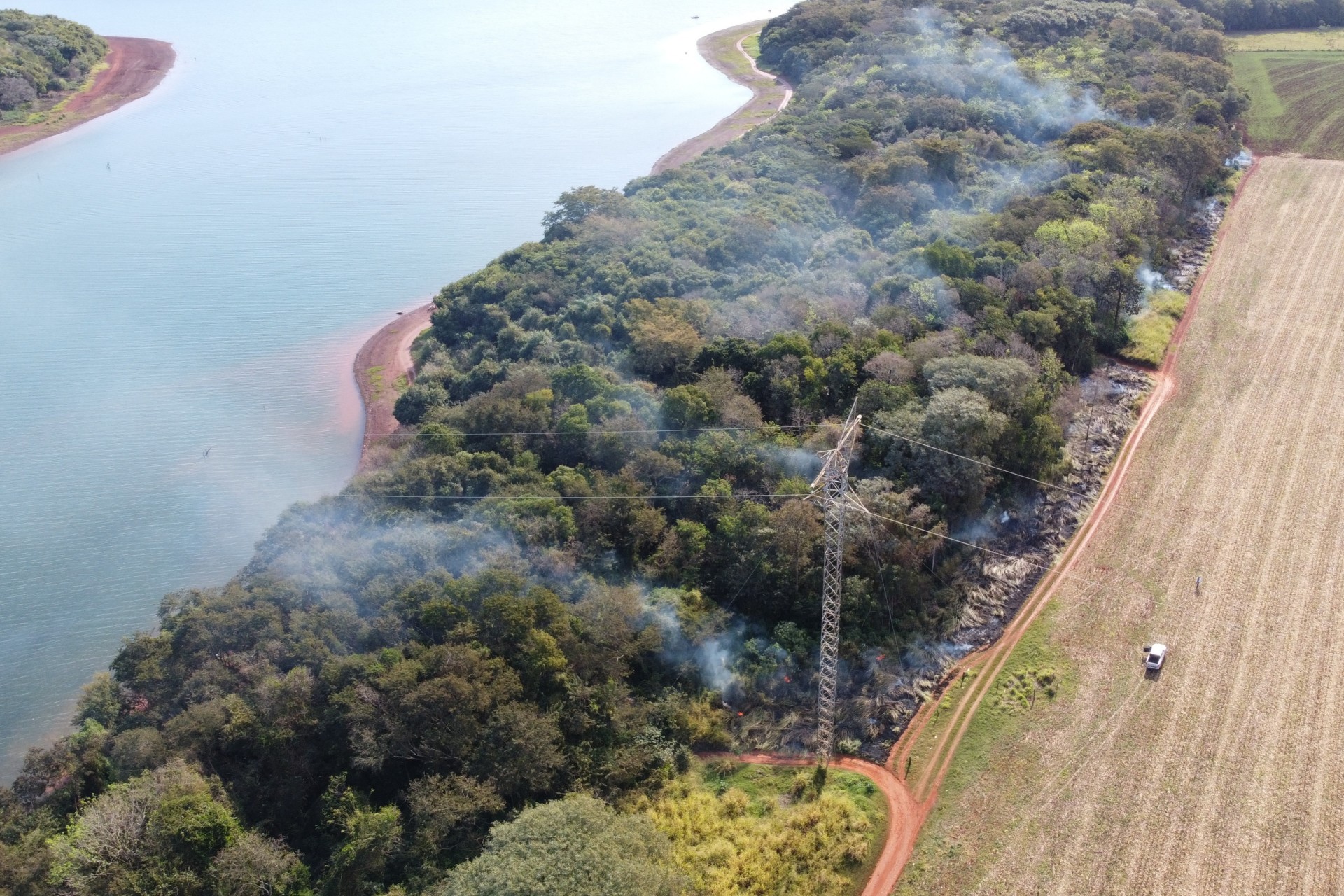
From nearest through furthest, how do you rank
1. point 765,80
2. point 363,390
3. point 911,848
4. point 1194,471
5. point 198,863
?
point 198,863 → point 911,848 → point 1194,471 → point 363,390 → point 765,80

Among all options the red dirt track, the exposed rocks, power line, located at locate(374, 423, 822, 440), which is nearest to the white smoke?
the exposed rocks

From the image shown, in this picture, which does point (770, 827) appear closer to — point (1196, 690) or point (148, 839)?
point (1196, 690)

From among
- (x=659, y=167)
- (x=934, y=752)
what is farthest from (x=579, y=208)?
(x=934, y=752)

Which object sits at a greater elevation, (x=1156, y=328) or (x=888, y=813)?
(x=1156, y=328)

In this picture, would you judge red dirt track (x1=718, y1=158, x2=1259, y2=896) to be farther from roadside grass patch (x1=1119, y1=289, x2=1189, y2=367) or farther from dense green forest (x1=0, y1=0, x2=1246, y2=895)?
roadside grass patch (x1=1119, y1=289, x2=1189, y2=367)

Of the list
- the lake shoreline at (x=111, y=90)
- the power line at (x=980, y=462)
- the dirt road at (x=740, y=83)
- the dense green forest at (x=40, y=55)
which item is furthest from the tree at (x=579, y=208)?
the dense green forest at (x=40, y=55)

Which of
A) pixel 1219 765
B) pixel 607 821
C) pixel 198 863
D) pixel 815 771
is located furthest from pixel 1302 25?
pixel 198 863

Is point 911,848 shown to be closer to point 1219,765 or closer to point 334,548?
point 1219,765
